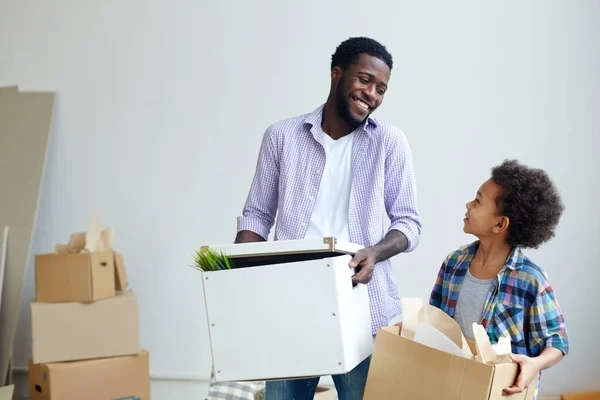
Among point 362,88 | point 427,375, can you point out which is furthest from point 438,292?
point 362,88

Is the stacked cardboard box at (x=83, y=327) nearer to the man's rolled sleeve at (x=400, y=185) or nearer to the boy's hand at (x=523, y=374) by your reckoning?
the man's rolled sleeve at (x=400, y=185)

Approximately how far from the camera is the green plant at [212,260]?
141cm

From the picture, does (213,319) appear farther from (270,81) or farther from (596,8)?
(596,8)

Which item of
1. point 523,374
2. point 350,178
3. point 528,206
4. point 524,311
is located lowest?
point 523,374

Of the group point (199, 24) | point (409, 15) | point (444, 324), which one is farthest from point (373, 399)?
point (199, 24)

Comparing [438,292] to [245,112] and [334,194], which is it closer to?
[334,194]

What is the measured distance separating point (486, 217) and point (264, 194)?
0.54m

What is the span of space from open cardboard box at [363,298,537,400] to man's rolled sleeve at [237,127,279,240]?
0.51m

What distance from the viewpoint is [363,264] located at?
150 centimetres

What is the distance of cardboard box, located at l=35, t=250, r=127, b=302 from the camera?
2932mm

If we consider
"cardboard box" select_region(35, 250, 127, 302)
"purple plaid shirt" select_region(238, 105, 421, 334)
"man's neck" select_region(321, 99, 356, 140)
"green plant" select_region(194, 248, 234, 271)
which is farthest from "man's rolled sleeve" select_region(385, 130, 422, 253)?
"cardboard box" select_region(35, 250, 127, 302)

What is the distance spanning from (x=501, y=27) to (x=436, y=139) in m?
0.57

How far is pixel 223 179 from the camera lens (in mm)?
3391

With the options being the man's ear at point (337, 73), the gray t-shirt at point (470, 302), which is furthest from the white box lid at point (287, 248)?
the man's ear at point (337, 73)
